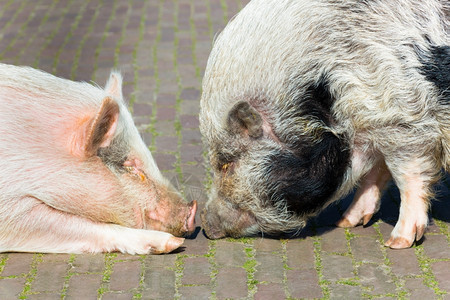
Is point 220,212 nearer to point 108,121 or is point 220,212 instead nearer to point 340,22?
point 108,121

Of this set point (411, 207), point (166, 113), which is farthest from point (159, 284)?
point (166, 113)

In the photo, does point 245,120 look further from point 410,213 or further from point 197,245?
point 410,213

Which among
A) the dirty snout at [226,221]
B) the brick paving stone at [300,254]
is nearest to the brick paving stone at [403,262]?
the brick paving stone at [300,254]

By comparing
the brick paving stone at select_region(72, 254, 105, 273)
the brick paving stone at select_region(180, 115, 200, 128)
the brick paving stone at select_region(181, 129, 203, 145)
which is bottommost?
the brick paving stone at select_region(180, 115, 200, 128)

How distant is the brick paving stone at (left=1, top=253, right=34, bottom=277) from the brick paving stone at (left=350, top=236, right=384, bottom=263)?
2.24 metres

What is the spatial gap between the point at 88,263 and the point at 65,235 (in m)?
0.26

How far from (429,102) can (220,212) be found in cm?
163

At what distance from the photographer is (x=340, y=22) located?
5316mm

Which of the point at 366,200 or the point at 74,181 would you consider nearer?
the point at 74,181

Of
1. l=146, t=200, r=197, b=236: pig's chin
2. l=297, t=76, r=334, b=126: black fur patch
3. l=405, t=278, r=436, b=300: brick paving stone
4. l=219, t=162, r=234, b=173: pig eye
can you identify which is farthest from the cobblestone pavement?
l=297, t=76, r=334, b=126: black fur patch

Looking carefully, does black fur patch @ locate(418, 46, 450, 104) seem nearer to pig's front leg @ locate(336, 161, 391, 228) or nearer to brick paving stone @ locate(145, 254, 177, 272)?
pig's front leg @ locate(336, 161, 391, 228)

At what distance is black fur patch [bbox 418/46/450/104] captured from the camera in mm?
5211

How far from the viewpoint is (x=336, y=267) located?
532 centimetres

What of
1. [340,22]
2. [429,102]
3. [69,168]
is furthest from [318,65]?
[69,168]
